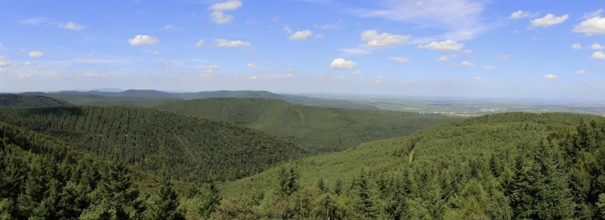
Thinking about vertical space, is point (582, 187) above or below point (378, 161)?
above

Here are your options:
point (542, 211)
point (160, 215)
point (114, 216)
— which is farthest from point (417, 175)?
point (114, 216)

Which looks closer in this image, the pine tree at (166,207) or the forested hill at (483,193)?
the pine tree at (166,207)

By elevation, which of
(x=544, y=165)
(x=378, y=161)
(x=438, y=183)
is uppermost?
(x=544, y=165)

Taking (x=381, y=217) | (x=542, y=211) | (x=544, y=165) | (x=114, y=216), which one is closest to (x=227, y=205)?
(x=114, y=216)

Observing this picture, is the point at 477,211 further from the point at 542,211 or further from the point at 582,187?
the point at 582,187

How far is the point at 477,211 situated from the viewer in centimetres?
5038

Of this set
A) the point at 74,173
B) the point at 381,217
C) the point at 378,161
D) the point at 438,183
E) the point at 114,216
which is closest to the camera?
the point at 114,216

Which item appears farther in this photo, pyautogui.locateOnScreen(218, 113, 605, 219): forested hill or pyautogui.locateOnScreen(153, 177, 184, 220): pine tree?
pyautogui.locateOnScreen(218, 113, 605, 219): forested hill

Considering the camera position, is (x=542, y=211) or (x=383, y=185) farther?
(x=383, y=185)

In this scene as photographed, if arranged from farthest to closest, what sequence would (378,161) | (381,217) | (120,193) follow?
(378,161) < (381,217) < (120,193)

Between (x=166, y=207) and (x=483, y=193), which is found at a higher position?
(x=483, y=193)

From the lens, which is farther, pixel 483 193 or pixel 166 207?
pixel 483 193

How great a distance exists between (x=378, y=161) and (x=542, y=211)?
9080 centimetres

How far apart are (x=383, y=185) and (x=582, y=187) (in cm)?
2986
